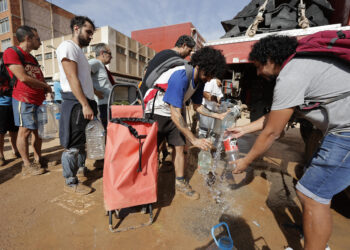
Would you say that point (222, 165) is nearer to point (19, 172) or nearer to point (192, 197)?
point (192, 197)

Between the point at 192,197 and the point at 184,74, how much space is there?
1.56 metres

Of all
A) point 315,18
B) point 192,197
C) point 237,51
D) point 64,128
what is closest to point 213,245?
point 192,197

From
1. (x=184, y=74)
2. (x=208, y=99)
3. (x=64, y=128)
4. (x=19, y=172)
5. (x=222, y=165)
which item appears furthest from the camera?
(x=208, y=99)

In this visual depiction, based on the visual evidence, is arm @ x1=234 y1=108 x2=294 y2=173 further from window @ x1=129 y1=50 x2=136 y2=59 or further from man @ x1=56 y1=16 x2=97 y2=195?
window @ x1=129 y1=50 x2=136 y2=59

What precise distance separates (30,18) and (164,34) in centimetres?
1555

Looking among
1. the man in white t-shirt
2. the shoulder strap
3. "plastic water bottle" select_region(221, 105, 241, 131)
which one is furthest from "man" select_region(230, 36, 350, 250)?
the shoulder strap

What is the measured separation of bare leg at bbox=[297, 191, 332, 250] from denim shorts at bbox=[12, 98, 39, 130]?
3.52 m

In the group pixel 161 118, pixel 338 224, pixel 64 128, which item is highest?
pixel 161 118

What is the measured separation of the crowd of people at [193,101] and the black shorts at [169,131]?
0.01 metres

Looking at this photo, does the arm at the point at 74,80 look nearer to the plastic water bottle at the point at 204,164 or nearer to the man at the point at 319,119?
the man at the point at 319,119

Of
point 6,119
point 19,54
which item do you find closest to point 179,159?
point 19,54

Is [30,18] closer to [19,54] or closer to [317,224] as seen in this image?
[19,54]

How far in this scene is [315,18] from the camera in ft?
12.2

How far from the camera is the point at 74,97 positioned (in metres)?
2.09
